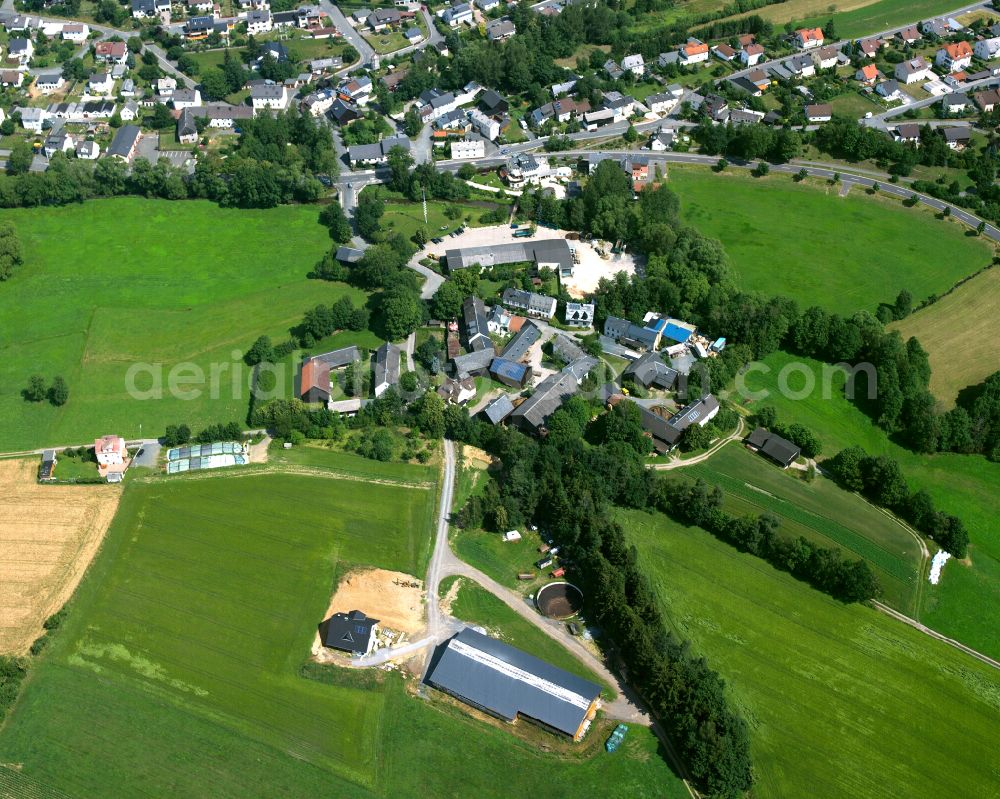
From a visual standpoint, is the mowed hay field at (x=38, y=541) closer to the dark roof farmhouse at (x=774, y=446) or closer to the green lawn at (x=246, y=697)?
the green lawn at (x=246, y=697)

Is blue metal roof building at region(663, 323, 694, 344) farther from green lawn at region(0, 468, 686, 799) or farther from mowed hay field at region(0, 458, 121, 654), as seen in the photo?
mowed hay field at region(0, 458, 121, 654)

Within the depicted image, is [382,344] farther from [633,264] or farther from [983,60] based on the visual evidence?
[983,60]

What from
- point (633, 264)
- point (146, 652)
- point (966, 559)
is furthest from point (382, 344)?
point (966, 559)

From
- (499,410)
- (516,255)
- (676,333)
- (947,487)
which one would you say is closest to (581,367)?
(499,410)

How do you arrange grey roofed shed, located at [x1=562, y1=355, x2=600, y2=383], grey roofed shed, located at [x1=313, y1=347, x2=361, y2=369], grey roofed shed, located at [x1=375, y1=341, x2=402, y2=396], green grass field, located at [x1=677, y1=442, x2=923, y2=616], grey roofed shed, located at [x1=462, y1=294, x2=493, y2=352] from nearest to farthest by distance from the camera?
green grass field, located at [x1=677, y1=442, x2=923, y2=616] → grey roofed shed, located at [x1=375, y1=341, x2=402, y2=396] → grey roofed shed, located at [x1=562, y1=355, x2=600, y2=383] → grey roofed shed, located at [x1=313, y1=347, x2=361, y2=369] → grey roofed shed, located at [x1=462, y1=294, x2=493, y2=352]

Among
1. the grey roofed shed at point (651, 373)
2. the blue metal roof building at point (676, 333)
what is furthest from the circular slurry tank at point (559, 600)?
the blue metal roof building at point (676, 333)

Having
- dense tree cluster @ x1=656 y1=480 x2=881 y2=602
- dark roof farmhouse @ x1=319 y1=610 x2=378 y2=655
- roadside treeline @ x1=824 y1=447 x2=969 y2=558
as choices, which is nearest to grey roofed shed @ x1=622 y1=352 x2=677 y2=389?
dense tree cluster @ x1=656 y1=480 x2=881 y2=602
